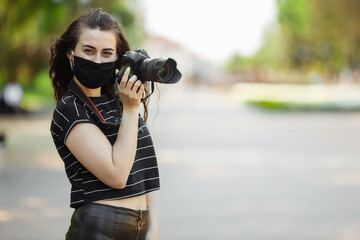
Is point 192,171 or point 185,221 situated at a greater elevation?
point 192,171

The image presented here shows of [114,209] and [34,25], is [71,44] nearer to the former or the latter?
[114,209]

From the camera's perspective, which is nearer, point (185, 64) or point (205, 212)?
point (205, 212)

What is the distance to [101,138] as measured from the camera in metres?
1.71

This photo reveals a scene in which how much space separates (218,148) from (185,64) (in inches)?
3538

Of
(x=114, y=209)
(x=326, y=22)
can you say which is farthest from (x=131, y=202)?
(x=326, y=22)

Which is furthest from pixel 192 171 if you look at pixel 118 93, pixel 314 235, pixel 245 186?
pixel 118 93

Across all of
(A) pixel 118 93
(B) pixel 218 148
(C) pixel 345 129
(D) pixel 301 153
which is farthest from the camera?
(C) pixel 345 129

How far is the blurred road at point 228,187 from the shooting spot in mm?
5289

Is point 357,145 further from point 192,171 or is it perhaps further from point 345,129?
point 192,171

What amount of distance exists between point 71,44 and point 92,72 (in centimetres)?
15

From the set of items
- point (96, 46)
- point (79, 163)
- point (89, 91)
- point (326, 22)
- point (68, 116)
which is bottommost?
point (79, 163)

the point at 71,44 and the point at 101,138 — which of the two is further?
the point at 71,44

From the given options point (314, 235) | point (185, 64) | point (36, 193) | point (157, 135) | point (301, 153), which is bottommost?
point (314, 235)

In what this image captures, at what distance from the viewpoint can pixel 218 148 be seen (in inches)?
472
